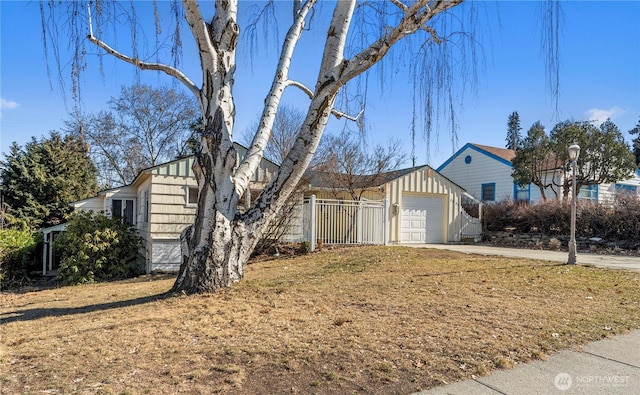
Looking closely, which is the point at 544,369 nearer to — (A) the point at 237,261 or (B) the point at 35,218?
(A) the point at 237,261

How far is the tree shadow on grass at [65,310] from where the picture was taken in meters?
5.31

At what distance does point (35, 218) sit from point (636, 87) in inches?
836

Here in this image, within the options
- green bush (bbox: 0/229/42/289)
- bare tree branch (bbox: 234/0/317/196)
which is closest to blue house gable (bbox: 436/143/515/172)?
bare tree branch (bbox: 234/0/317/196)

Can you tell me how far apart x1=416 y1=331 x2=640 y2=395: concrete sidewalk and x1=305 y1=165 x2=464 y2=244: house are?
1107cm

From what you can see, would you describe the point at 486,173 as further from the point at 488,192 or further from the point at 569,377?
the point at 569,377

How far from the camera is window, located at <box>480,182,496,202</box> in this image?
72.2 ft

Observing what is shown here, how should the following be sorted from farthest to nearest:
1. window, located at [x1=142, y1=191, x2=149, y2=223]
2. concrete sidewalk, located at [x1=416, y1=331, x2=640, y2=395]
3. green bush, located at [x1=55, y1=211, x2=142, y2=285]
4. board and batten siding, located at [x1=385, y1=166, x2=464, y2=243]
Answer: board and batten siding, located at [x1=385, y1=166, x2=464, y2=243], window, located at [x1=142, y1=191, x2=149, y2=223], green bush, located at [x1=55, y1=211, x2=142, y2=285], concrete sidewalk, located at [x1=416, y1=331, x2=640, y2=395]

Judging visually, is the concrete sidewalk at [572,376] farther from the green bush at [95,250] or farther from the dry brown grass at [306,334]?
the green bush at [95,250]

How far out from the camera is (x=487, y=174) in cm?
2241

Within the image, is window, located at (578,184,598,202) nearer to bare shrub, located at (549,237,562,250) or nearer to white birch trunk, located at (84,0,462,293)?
bare shrub, located at (549,237,562,250)

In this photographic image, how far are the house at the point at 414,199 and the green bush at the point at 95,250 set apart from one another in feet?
20.9

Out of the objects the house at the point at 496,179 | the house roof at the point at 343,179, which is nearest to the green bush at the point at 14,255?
the house roof at the point at 343,179

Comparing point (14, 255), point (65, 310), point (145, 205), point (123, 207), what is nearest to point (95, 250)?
point (145, 205)

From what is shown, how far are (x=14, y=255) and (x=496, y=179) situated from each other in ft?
72.8
